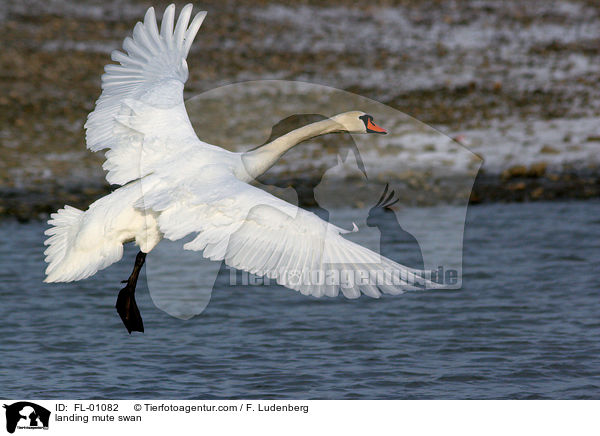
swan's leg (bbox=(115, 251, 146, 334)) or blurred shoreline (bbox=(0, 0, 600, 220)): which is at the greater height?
blurred shoreline (bbox=(0, 0, 600, 220))

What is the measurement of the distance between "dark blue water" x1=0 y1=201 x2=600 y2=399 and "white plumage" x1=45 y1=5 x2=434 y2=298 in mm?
923

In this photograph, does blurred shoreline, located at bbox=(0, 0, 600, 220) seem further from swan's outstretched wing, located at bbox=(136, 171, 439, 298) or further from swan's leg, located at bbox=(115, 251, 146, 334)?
swan's outstretched wing, located at bbox=(136, 171, 439, 298)

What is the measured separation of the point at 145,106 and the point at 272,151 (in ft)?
3.30

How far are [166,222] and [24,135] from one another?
949 centimetres

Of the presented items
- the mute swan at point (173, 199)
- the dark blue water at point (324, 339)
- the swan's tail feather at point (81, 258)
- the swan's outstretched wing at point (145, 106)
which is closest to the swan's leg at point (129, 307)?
the mute swan at point (173, 199)

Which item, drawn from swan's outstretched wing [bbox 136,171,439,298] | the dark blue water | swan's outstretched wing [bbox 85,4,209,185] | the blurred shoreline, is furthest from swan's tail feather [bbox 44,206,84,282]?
the blurred shoreline

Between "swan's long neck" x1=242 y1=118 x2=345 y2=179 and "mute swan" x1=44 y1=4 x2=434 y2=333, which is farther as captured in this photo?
"swan's long neck" x1=242 y1=118 x2=345 y2=179

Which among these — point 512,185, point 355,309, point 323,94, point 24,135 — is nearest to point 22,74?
point 24,135

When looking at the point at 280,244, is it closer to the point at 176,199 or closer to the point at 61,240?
the point at 176,199

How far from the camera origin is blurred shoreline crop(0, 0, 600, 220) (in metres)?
13.8

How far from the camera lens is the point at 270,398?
725 cm

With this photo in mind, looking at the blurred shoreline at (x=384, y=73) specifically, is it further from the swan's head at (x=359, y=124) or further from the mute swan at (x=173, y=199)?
the swan's head at (x=359, y=124)

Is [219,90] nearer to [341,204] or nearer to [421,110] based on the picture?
[421,110]
